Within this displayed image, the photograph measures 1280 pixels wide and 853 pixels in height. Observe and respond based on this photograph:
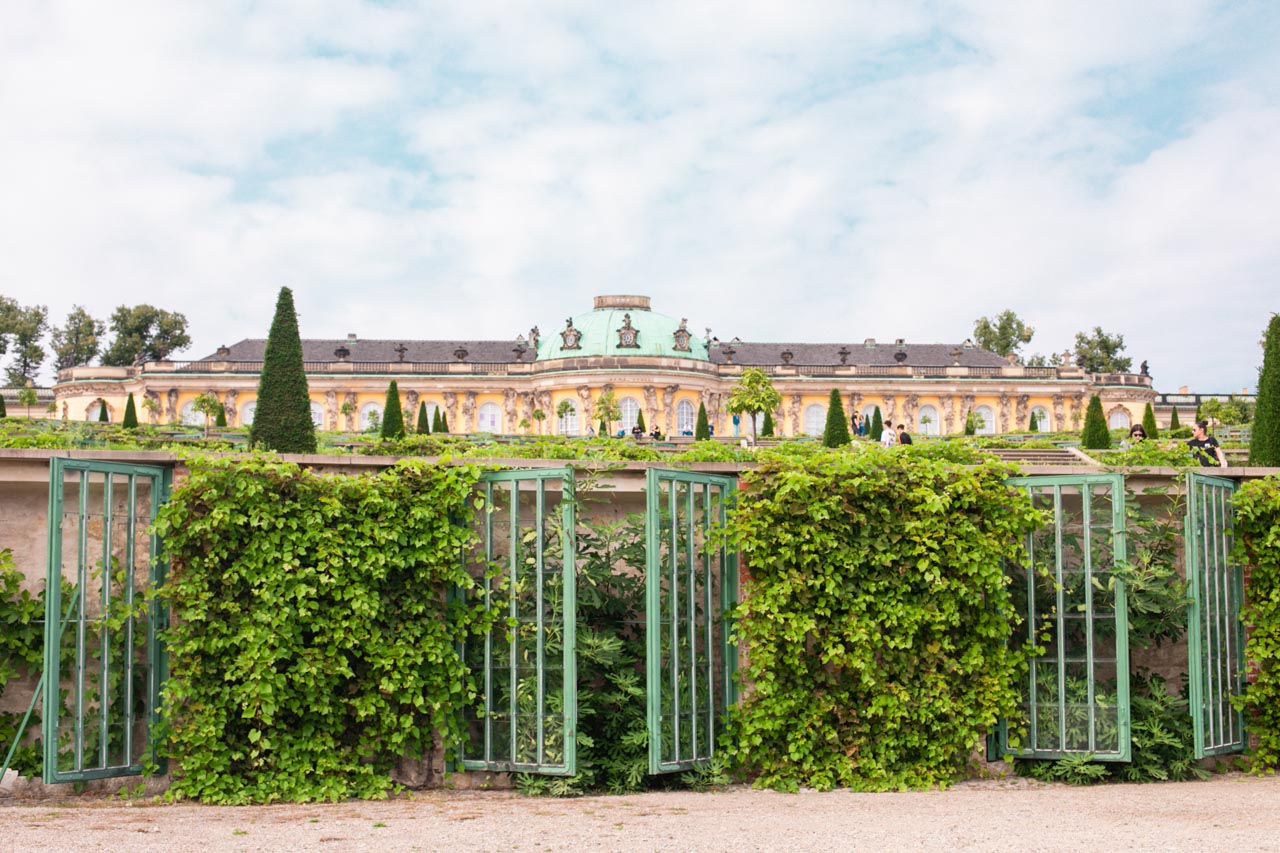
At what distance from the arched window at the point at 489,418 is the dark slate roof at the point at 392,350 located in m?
2.55

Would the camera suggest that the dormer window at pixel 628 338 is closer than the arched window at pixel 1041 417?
Yes

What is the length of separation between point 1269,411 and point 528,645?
35.0 ft

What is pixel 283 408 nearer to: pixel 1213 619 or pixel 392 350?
pixel 1213 619

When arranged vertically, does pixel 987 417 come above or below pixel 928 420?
above

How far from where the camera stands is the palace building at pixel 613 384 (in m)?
58.7

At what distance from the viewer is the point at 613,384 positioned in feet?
189

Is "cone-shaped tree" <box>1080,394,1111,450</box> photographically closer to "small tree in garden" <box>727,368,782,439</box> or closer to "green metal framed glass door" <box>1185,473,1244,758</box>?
"small tree in garden" <box>727,368,782,439</box>

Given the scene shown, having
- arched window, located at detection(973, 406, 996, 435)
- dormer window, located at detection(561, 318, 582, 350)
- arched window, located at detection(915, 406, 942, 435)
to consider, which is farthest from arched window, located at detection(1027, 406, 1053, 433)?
dormer window, located at detection(561, 318, 582, 350)

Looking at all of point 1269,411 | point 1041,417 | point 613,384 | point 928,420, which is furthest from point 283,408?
point 1041,417

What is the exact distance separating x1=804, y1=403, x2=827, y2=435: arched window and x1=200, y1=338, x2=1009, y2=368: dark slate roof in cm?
290

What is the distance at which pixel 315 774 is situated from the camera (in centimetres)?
801

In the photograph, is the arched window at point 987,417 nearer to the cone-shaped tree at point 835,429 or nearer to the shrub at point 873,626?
the cone-shaped tree at point 835,429

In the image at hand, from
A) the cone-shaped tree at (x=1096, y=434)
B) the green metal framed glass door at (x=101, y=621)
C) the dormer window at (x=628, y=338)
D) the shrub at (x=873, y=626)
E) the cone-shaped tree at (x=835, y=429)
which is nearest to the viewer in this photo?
the green metal framed glass door at (x=101, y=621)

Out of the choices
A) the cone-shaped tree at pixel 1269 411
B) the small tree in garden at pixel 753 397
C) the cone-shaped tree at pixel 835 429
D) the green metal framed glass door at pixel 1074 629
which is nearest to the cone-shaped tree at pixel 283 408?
the green metal framed glass door at pixel 1074 629
